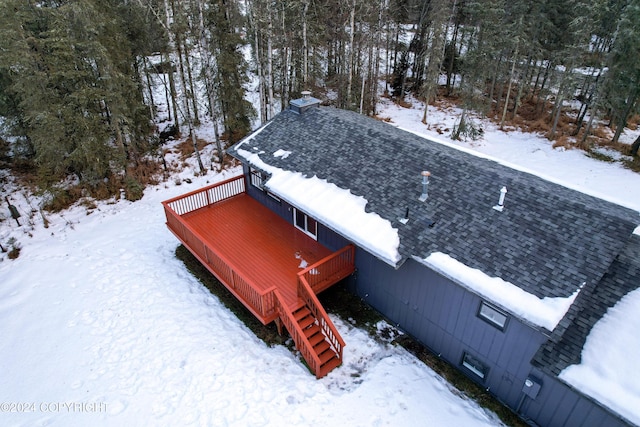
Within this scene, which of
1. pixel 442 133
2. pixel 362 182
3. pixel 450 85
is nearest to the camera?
pixel 362 182

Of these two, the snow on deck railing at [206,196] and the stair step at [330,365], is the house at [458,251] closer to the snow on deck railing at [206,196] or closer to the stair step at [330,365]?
the stair step at [330,365]

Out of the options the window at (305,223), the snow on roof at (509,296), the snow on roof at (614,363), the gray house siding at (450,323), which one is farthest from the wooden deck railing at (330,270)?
the snow on roof at (614,363)

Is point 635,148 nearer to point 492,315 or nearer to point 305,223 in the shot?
point 492,315

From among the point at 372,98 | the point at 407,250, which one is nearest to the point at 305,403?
the point at 407,250

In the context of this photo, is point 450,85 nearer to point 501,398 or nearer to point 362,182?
point 362,182

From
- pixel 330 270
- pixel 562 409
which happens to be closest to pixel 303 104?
pixel 330 270

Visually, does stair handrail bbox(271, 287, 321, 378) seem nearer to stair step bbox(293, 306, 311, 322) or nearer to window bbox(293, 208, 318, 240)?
stair step bbox(293, 306, 311, 322)
